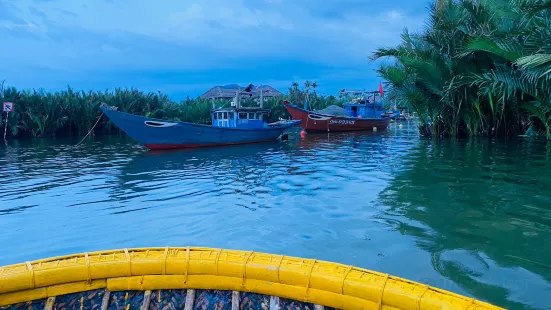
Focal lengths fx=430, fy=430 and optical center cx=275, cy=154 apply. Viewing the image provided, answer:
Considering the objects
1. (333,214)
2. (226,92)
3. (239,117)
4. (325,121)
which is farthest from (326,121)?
(226,92)

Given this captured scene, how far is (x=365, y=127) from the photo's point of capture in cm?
2988

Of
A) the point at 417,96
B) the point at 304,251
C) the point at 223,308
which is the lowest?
the point at 304,251

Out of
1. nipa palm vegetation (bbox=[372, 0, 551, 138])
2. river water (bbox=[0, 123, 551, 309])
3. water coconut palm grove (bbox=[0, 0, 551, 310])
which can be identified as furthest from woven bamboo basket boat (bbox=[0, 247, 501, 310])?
nipa palm vegetation (bbox=[372, 0, 551, 138])

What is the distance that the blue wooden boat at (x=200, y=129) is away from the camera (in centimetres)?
1642

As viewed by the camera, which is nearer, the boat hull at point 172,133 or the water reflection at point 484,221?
the water reflection at point 484,221

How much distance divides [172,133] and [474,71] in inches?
461

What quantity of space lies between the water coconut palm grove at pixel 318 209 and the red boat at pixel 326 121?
5.56 m

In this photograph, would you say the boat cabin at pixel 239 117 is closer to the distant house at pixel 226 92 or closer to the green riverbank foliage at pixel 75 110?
the green riverbank foliage at pixel 75 110

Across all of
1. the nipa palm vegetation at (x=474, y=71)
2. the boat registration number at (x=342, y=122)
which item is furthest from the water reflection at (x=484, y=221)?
the boat registration number at (x=342, y=122)

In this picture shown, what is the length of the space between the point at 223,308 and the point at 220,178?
7792mm

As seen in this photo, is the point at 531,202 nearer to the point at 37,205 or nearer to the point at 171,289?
the point at 171,289

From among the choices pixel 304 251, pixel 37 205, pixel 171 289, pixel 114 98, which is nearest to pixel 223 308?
pixel 171 289

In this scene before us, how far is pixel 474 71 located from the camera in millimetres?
15859

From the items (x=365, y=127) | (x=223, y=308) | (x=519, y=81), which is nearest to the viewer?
(x=223, y=308)
